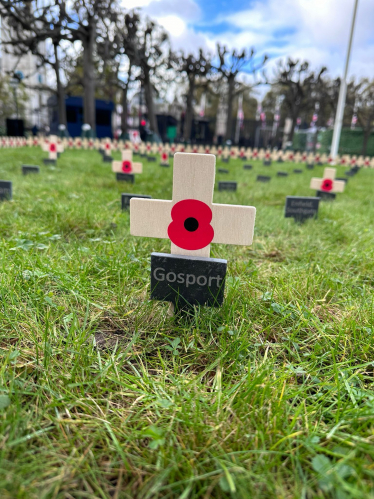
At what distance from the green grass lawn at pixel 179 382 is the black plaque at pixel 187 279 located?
10cm

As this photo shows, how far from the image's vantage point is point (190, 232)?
1.66 meters

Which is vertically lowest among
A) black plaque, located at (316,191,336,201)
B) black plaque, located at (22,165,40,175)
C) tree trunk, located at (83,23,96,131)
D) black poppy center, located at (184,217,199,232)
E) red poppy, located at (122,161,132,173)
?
black plaque, located at (316,191,336,201)

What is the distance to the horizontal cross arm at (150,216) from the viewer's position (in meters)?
1.64

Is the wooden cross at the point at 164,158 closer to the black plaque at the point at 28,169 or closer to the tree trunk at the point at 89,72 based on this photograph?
the black plaque at the point at 28,169

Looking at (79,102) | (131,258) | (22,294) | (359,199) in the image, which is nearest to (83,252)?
(131,258)

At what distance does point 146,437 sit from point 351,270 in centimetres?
203

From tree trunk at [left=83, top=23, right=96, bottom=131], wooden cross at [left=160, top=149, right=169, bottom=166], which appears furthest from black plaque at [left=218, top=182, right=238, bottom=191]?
tree trunk at [left=83, top=23, right=96, bottom=131]

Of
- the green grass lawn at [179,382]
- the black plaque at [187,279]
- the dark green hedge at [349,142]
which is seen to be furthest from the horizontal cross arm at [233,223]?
the dark green hedge at [349,142]

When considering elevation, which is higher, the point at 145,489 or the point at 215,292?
the point at 215,292

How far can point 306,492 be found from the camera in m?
0.89

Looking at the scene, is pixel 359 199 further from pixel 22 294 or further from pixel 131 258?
pixel 22 294

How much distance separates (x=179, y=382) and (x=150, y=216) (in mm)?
800

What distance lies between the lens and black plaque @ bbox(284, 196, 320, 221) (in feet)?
12.7

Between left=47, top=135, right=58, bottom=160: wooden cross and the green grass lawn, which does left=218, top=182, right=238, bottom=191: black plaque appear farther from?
left=47, top=135, right=58, bottom=160: wooden cross
